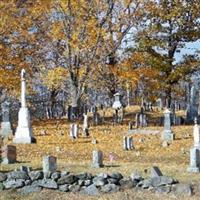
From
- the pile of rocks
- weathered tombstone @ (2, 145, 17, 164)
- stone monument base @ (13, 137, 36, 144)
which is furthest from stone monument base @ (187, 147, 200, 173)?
stone monument base @ (13, 137, 36, 144)

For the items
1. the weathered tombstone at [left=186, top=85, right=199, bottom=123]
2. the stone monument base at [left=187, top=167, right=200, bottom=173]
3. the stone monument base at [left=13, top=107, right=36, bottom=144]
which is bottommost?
the stone monument base at [left=187, top=167, right=200, bottom=173]

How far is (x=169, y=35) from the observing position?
127 ft

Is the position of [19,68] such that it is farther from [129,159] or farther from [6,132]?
[129,159]

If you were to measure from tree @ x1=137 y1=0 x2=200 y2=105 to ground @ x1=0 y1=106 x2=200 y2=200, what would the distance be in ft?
33.8

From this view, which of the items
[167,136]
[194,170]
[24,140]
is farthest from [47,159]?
[167,136]

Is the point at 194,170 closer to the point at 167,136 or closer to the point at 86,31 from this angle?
the point at 167,136

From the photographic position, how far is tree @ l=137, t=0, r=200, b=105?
38031mm

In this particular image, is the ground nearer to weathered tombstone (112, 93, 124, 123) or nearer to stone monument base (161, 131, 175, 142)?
stone monument base (161, 131, 175, 142)

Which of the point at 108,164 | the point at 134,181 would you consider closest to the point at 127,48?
the point at 108,164

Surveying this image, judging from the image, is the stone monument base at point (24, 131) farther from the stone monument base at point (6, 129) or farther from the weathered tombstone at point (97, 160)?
the weathered tombstone at point (97, 160)

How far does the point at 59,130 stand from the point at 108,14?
12.0 metres

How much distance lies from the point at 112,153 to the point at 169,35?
20021 mm

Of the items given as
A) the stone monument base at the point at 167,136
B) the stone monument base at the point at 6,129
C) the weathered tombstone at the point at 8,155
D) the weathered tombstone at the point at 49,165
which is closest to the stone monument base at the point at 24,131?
the stone monument base at the point at 6,129

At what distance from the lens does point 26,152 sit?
20.5 m
